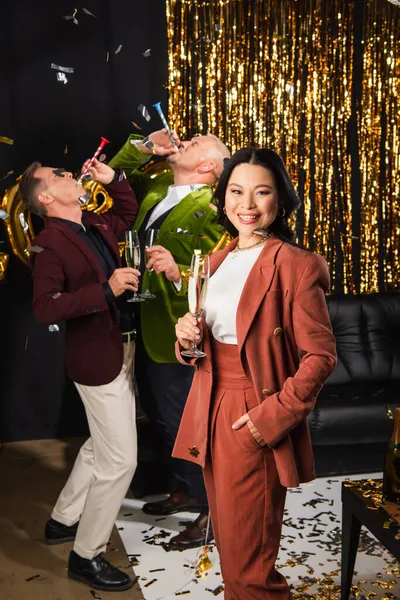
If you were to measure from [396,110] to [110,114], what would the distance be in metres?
1.73

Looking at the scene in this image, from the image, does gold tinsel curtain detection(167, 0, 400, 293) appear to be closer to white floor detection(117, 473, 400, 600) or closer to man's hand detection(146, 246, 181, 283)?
man's hand detection(146, 246, 181, 283)

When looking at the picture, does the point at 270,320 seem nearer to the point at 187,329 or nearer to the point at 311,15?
the point at 187,329

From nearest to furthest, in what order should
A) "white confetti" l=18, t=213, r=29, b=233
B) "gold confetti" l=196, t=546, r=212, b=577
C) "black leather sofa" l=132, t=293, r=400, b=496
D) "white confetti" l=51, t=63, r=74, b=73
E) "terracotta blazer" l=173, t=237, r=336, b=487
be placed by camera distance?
"terracotta blazer" l=173, t=237, r=336, b=487 < "gold confetti" l=196, t=546, r=212, b=577 < "white confetti" l=18, t=213, r=29, b=233 < "black leather sofa" l=132, t=293, r=400, b=496 < "white confetti" l=51, t=63, r=74, b=73

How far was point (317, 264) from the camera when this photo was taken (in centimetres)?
195

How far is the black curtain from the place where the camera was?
155 inches

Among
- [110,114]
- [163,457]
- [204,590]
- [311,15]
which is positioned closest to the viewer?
[204,590]

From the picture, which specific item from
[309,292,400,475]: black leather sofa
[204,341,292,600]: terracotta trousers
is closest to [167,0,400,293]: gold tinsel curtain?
[309,292,400,475]: black leather sofa

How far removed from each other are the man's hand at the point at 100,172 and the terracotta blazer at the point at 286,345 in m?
1.42

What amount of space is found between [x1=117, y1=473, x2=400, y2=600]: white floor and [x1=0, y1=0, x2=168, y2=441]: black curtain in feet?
2.90

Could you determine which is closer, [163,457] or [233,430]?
[233,430]

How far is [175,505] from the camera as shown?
3506 mm

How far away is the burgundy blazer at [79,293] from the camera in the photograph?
2783 mm

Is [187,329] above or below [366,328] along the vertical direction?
above

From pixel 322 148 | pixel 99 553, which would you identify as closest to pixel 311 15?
pixel 322 148
